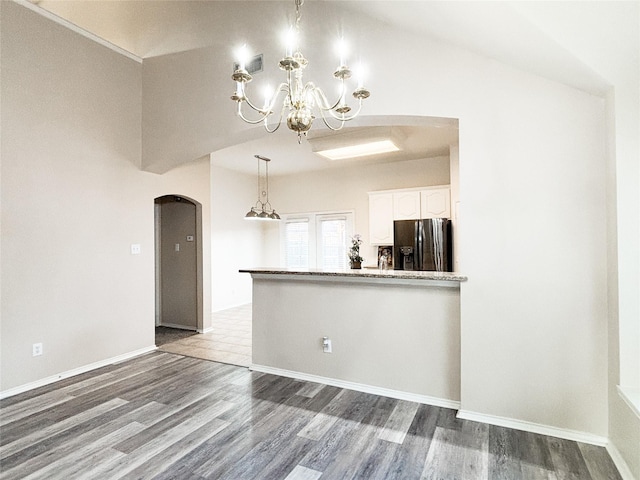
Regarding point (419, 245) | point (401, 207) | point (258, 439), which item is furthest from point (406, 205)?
point (258, 439)

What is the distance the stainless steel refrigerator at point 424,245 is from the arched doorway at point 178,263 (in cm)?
322

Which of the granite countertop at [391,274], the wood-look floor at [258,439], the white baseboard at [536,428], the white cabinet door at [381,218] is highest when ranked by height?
the white cabinet door at [381,218]

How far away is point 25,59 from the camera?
309 centimetres

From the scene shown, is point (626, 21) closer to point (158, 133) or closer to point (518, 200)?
point (518, 200)

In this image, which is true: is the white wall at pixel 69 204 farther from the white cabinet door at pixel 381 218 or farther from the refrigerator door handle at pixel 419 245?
the refrigerator door handle at pixel 419 245

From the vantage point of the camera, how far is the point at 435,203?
18.3ft

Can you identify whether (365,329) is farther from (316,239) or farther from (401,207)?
(316,239)

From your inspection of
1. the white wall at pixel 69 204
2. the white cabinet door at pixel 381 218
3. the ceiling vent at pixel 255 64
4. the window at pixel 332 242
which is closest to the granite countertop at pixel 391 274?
the white wall at pixel 69 204

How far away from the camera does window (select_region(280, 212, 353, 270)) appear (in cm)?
705

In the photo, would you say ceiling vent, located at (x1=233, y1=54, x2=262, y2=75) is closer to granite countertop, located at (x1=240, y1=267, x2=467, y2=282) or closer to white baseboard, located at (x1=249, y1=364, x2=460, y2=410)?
granite countertop, located at (x1=240, y1=267, x2=467, y2=282)

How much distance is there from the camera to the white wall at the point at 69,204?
9.84 ft

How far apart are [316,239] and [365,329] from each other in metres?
4.44

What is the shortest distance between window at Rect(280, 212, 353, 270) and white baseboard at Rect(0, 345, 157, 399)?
3.81 meters

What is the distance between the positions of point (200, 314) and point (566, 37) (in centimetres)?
514
